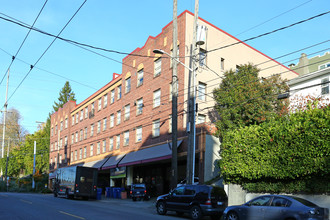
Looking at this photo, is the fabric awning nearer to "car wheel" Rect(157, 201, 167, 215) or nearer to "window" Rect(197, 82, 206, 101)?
"window" Rect(197, 82, 206, 101)

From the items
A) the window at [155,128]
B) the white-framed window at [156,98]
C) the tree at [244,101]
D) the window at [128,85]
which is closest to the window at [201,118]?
the tree at [244,101]

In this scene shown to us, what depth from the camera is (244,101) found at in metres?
23.2

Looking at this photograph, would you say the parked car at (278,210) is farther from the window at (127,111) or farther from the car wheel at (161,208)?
the window at (127,111)

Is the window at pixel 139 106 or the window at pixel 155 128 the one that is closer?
the window at pixel 155 128

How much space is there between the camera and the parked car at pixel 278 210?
10.6 meters

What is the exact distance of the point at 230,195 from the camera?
18.8 m

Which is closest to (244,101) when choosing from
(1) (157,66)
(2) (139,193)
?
(1) (157,66)

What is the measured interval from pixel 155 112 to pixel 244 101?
29.9ft

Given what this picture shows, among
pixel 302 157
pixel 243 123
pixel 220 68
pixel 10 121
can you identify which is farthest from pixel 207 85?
pixel 10 121

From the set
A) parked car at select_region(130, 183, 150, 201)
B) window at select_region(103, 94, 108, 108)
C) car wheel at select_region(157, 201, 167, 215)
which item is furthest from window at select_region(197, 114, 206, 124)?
window at select_region(103, 94, 108, 108)

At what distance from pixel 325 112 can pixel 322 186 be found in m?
3.27

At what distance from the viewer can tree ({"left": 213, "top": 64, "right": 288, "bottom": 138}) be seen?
23.3m

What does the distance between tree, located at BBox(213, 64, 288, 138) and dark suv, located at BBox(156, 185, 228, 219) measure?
843 centimetres

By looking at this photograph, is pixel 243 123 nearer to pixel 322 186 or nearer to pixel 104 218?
pixel 322 186
